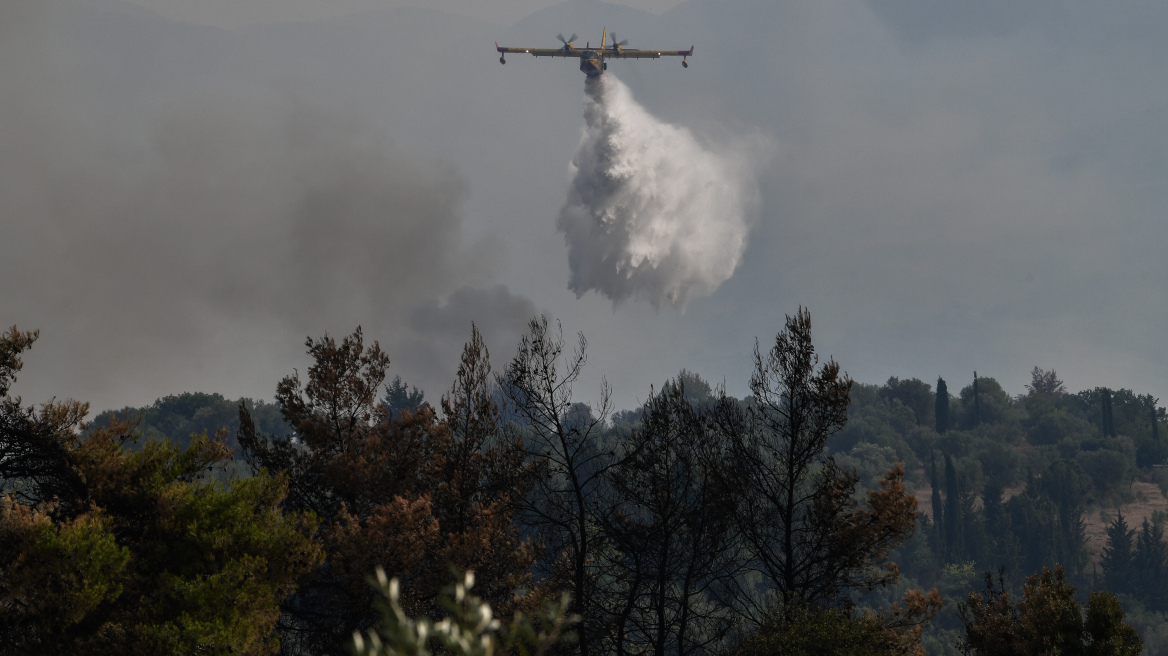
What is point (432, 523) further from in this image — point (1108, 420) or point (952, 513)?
point (1108, 420)

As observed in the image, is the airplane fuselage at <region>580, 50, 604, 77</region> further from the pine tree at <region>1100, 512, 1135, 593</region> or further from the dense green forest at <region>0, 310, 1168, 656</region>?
the pine tree at <region>1100, 512, 1135, 593</region>

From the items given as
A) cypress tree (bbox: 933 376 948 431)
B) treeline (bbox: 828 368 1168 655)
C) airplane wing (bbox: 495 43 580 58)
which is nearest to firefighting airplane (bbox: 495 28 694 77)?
airplane wing (bbox: 495 43 580 58)

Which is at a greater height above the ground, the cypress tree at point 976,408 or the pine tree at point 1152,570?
the cypress tree at point 976,408

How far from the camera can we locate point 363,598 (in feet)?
69.9

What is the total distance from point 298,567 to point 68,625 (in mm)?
4703

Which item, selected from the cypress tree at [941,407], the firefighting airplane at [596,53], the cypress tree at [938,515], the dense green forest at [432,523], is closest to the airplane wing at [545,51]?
the firefighting airplane at [596,53]

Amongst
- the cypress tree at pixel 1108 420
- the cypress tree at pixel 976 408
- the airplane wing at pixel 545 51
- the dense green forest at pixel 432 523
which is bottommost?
the dense green forest at pixel 432 523

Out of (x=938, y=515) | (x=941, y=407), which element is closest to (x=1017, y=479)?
(x=941, y=407)

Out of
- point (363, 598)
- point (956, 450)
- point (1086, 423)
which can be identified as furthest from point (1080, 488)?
point (363, 598)

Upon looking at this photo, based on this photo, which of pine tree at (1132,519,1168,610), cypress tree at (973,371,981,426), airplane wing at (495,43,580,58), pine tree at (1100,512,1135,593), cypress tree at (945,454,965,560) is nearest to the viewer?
airplane wing at (495,43,580,58)

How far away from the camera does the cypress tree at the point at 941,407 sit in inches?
5950

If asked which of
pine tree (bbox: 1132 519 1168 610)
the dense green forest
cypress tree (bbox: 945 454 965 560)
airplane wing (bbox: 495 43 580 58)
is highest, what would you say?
airplane wing (bbox: 495 43 580 58)

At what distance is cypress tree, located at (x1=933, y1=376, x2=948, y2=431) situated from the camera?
15112 cm

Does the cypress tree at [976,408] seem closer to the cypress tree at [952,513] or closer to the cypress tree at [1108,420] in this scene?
the cypress tree at [1108,420]
